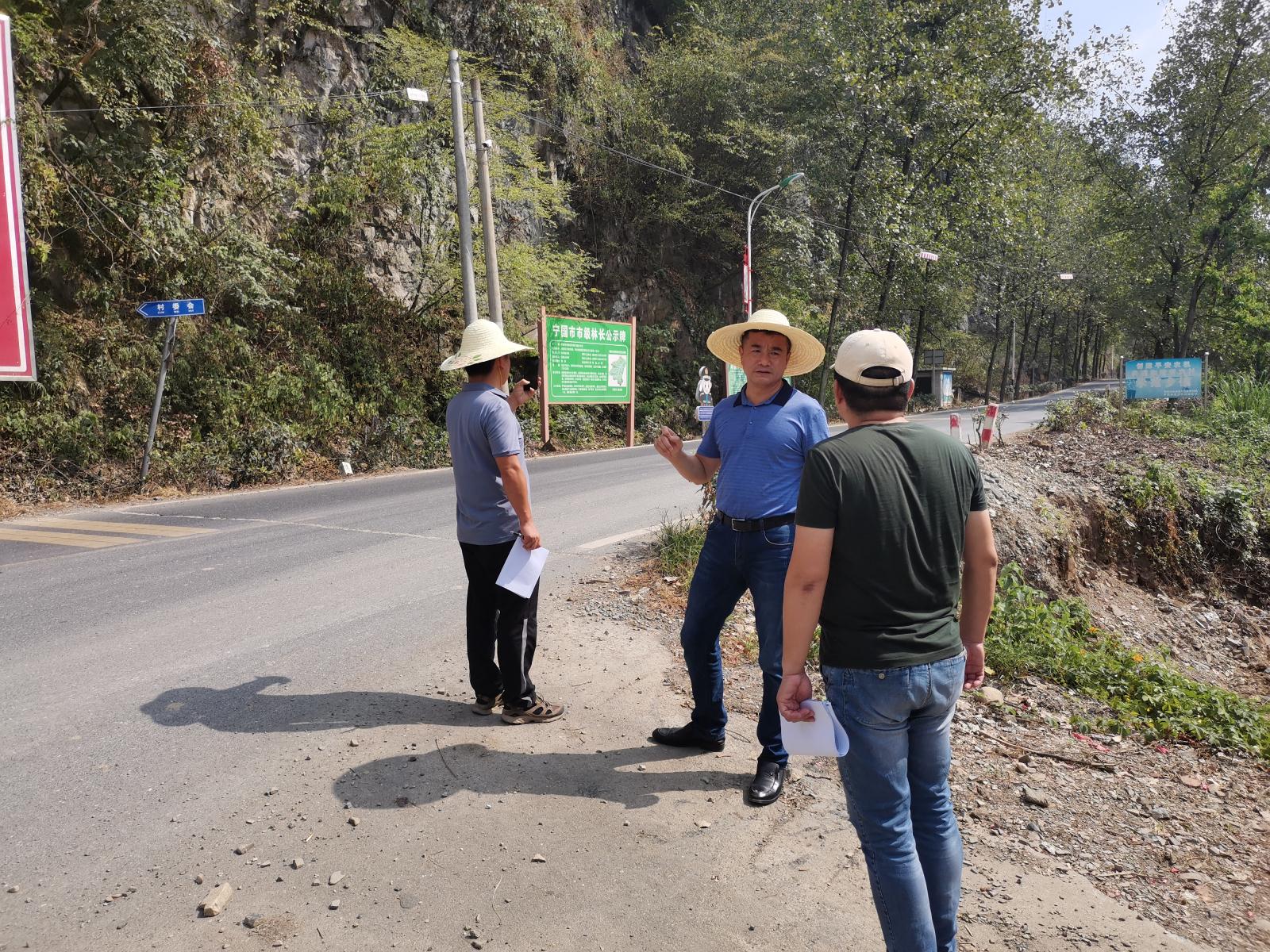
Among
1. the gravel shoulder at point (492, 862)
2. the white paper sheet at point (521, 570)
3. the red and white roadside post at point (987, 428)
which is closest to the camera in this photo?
the gravel shoulder at point (492, 862)

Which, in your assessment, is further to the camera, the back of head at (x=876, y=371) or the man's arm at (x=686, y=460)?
the man's arm at (x=686, y=460)

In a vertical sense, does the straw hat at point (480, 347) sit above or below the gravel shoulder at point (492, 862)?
above

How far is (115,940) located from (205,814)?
0.74m

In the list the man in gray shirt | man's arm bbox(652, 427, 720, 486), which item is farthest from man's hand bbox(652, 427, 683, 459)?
the man in gray shirt

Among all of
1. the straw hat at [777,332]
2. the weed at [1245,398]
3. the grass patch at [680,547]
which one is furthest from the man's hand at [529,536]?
the weed at [1245,398]

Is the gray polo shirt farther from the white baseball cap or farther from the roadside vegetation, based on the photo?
the roadside vegetation

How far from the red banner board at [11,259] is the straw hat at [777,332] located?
11150 mm

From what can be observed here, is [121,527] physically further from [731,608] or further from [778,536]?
[778,536]

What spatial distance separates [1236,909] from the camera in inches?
117

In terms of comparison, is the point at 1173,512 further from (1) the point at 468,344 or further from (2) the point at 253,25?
(2) the point at 253,25

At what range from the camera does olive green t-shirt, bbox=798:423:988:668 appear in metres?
2.22

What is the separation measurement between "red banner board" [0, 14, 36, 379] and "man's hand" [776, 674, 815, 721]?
40.7 feet

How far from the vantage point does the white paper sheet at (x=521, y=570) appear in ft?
12.3

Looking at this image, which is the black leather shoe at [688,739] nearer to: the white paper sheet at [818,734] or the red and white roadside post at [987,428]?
the white paper sheet at [818,734]
